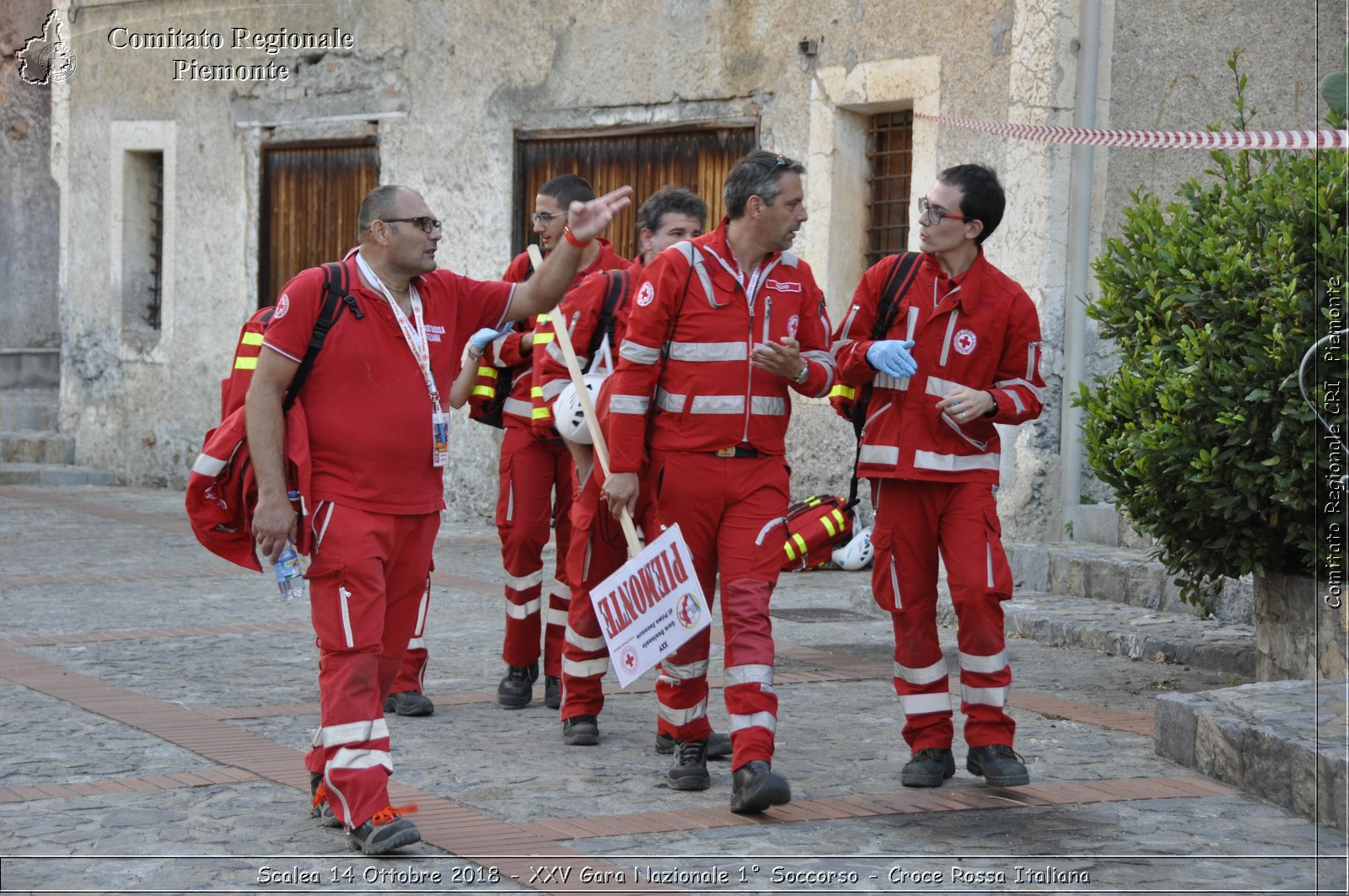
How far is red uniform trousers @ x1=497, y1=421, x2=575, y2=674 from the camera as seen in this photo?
7.17m

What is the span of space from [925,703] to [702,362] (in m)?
1.35

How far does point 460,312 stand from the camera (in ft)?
17.8

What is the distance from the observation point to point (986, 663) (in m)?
5.78

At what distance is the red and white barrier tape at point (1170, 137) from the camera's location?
6.60 metres

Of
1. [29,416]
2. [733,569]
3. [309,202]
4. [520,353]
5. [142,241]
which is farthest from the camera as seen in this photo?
[29,416]

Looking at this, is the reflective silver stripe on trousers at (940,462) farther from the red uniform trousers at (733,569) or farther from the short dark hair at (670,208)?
the short dark hair at (670,208)

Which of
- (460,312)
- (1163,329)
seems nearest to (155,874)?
(460,312)

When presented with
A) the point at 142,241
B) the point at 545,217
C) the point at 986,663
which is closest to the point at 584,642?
the point at 986,663

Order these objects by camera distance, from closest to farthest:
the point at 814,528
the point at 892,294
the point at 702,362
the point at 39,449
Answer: the point at 702,362, the point at 892,294, the point at 814,528, the point at 39,449

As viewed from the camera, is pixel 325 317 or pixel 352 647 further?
pixel 325 317

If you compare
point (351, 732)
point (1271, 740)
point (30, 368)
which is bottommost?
point (1271, 740)

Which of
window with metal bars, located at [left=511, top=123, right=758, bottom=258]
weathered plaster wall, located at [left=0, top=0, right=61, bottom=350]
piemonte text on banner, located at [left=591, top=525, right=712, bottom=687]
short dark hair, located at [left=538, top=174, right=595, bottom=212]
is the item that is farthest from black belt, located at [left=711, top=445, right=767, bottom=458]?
weathered plaster wall, located at [left=0, top=0, right=61, bottom=350]

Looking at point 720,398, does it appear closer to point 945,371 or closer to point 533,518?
point 945,371

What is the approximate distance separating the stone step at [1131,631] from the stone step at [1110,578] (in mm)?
54
